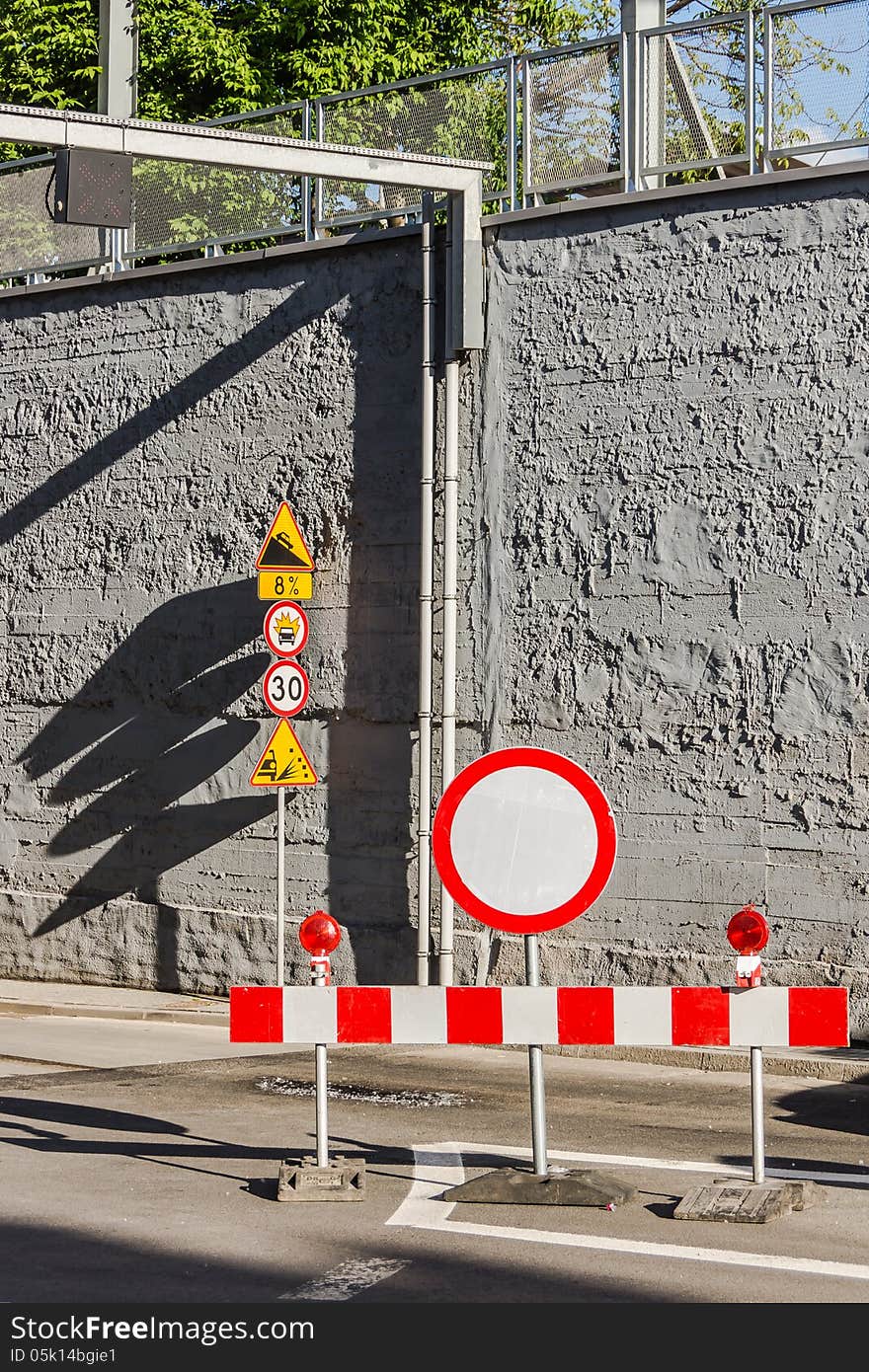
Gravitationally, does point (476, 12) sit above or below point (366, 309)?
above

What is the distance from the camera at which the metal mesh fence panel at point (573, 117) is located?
12.7m

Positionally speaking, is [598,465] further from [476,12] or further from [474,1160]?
[476,12]

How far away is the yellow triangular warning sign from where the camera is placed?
508 inches

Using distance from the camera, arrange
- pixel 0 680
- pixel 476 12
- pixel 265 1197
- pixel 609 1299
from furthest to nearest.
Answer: pixel 476 12, pixel 0 680, pixel 265 1197, pixel 609 1299

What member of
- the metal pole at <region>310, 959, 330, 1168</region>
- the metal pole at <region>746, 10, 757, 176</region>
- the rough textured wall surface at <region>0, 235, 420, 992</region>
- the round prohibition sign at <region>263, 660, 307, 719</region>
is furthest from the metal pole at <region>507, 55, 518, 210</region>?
the metal pole at <region>310, 959, 330, 1168</region>

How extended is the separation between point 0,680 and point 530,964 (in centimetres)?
924

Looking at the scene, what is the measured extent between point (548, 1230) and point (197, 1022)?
22.2 feet

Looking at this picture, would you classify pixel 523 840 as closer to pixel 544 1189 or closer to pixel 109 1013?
pixel 544 1189

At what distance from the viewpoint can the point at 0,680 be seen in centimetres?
1555

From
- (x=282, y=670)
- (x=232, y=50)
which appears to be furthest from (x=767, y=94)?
(x=232, y=50)

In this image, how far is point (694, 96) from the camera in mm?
12539

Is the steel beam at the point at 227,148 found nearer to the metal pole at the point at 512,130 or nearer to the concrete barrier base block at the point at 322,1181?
the metal pole at the point at 512,130

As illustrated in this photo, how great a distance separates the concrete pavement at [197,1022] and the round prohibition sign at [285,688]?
2.25m

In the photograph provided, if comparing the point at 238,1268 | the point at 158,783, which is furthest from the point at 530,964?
the point at 158,783
